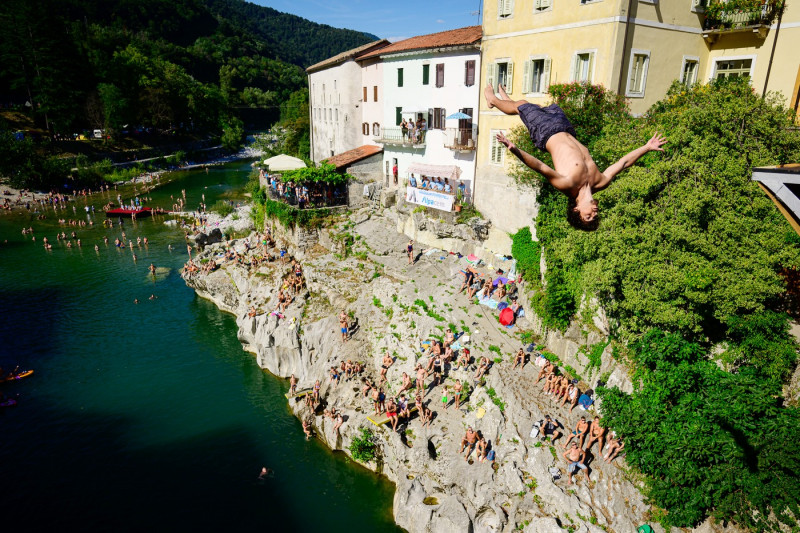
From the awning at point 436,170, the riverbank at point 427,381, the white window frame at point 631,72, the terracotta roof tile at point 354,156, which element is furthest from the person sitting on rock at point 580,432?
the terracotta roof tile at point 354,156

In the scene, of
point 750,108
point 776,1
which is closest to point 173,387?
point 750,108

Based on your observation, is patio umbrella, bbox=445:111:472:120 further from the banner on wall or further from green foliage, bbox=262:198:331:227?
green foliage, bbox=262:198:331:227

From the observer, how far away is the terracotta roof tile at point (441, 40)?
25.2 meters

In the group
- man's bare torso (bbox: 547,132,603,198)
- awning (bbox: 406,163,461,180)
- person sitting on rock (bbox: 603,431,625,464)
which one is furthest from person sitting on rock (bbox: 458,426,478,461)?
awning (bbox: 406,163,461,180)

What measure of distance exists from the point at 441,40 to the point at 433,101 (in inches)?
138

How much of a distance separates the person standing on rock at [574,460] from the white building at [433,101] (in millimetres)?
15849

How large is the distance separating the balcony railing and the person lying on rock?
1680 centimetres

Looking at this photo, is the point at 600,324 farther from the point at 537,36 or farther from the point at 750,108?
the point at 537,36

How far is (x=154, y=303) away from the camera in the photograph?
106 ft

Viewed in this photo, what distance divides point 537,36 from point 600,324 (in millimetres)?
12890

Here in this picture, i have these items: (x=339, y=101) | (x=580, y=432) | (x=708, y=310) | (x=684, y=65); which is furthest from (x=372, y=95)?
(x=580, y=432)

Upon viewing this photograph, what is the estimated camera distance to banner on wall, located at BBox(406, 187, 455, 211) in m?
25.6

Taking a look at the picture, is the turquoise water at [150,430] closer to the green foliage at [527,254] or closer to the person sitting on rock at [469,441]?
the person sitting on rock at [469,441]

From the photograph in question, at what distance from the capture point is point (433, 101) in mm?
28297
